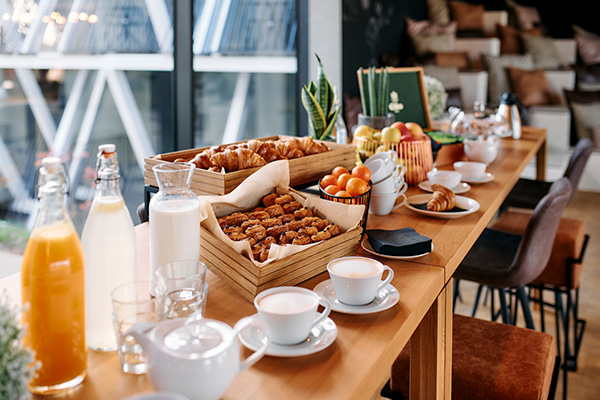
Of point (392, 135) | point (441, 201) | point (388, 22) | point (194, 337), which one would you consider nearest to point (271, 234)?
point (194, 337)

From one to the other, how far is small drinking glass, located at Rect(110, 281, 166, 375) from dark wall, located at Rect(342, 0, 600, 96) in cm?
395

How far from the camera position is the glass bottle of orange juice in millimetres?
712

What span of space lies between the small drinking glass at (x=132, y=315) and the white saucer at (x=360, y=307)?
28 cm

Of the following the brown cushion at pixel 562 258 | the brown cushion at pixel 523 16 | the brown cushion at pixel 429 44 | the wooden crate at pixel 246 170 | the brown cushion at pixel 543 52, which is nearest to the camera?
the wooden crate at pixel 246 170

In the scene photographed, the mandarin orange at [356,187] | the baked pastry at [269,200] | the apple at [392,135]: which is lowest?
the baked pastry at [269,200]

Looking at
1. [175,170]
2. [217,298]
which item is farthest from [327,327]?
[175,170]

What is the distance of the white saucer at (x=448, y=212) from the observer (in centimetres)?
149

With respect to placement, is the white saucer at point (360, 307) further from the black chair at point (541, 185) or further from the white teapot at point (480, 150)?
the black chair at point (541, 185)

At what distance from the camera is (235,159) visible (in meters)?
1.36

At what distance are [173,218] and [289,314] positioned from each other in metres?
0.28

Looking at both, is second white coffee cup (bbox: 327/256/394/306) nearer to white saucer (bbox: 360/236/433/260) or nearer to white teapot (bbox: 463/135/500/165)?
white saucer (bbox: 360/236/433/260)

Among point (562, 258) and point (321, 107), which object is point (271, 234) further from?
point (562, 258)

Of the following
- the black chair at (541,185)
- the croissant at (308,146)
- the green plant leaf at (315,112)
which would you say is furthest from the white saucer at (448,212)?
the black chair at (541,185)

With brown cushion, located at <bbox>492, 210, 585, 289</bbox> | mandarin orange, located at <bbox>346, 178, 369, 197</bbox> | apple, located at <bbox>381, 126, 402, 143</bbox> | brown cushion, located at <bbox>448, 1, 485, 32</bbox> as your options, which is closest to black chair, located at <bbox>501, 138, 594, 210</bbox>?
brown cushion, located at <bbox>492, 210, 585, 289</bbox>
